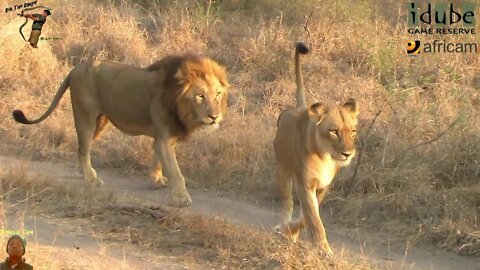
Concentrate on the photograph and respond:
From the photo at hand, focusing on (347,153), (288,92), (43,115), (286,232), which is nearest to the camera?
(347,153)

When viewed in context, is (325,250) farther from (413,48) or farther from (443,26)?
(443,26)

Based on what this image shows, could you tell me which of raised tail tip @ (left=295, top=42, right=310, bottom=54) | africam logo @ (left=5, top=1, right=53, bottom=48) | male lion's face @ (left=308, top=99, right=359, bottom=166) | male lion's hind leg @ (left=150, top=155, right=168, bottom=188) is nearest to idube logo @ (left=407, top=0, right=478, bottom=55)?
male lion's hind leg @ (left=150, top=155, right=168, bottom=188)

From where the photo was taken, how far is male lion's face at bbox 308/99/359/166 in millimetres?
4406

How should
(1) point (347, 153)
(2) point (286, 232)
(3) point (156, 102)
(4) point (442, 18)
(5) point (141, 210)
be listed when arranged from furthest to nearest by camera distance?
(4) point (442, 18) → (3) point (156, 102) → (5) point (141, 210) → (2) point (286, 232) → (1) point (347, 153)

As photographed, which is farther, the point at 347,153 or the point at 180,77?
the point at 180,77

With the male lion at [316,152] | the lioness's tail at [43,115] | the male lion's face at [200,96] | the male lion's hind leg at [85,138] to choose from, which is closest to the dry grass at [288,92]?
the male lion's hind leg at [85,138]

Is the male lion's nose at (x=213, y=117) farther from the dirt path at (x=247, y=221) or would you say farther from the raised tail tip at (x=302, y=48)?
the raised tail tip at (x=302, y=48)

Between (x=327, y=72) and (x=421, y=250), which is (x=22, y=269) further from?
(x=327, y=72)

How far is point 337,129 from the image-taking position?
4434 millimetres

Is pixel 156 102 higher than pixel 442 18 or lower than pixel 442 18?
lower

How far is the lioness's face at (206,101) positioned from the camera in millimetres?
5746

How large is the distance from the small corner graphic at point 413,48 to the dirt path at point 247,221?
139 inches

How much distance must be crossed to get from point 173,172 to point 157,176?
707mm

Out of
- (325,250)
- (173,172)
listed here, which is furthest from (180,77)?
(325,250)
